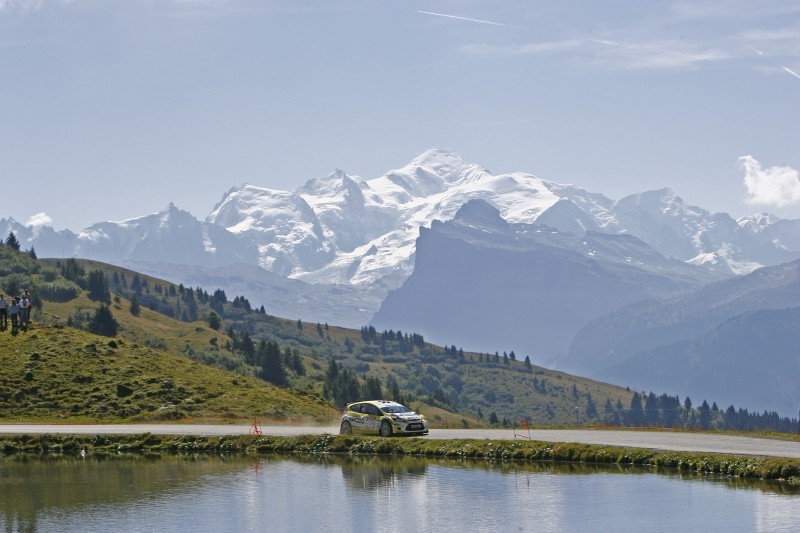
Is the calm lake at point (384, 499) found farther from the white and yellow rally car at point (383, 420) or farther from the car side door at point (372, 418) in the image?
the car side door at point (372, 418)

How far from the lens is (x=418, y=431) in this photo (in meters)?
69.9

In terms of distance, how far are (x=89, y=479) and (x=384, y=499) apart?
54.7ft

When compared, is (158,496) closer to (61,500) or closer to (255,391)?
(61,500)

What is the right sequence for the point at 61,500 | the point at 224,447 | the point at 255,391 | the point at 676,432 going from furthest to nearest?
the point at 255,391 < the point at 676,432 < the point at 224,447 < the point at 61,500

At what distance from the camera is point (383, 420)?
6950 centimetres

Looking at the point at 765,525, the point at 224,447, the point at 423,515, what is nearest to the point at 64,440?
the point at 224,447

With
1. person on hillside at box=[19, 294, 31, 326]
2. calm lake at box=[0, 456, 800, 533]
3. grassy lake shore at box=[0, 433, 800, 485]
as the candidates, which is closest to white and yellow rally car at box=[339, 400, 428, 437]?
grassy lake shore at box=[0, 433, 800, 485]

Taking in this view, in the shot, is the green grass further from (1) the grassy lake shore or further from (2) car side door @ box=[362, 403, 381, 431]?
(2) car side door @ box=[362, 403, 381, 431]

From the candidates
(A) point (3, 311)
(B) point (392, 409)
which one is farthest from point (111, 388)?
(B) point (392, 409)

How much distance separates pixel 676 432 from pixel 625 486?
27.2 m

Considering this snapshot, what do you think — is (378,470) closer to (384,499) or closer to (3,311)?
(384,499)

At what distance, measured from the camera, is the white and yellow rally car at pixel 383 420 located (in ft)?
227

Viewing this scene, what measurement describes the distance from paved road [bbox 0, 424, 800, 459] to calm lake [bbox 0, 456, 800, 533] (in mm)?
7577

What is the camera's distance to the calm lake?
41812 mm
